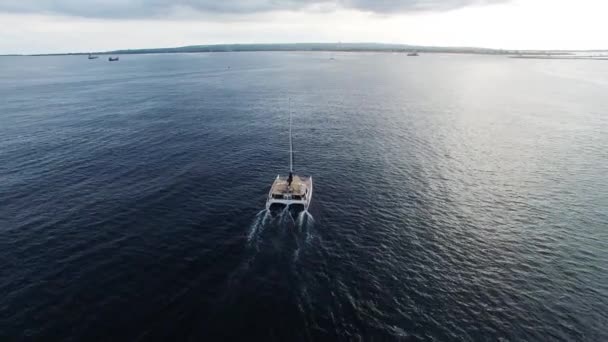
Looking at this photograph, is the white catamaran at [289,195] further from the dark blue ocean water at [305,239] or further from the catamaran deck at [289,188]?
the dark blue ocean water at [305,239]

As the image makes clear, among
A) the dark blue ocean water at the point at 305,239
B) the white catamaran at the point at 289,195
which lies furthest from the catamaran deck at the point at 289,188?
the dark blue ocean water at the point at 305,239

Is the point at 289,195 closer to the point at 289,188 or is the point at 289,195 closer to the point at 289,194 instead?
the point at 289,194

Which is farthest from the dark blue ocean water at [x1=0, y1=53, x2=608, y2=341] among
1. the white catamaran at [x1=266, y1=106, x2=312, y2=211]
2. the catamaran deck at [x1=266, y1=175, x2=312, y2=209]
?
the catamaran deck at [x1=266, y1=175, x2=312, y2=209]

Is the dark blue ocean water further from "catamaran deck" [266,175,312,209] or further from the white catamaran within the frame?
"catamaran deck" [266,175,312,209]

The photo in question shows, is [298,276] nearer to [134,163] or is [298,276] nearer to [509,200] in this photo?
[509,200]

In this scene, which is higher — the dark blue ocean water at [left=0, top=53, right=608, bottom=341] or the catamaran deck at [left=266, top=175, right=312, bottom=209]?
the catamaran deck at [left=266, top=175, right=312, bottom=209]

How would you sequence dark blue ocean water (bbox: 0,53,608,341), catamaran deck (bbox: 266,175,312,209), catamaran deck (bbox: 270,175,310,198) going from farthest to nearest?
catamaran deck (bbox: 270,175,310,198), catamaran deck (bbox: 266,175,312,209), dark blue ocean water (bbox: 0,53,608,341)

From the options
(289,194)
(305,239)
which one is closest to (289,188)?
(289,194)

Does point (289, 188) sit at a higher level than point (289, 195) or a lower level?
higher

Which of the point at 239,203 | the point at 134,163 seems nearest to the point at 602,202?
the point at 239,203
